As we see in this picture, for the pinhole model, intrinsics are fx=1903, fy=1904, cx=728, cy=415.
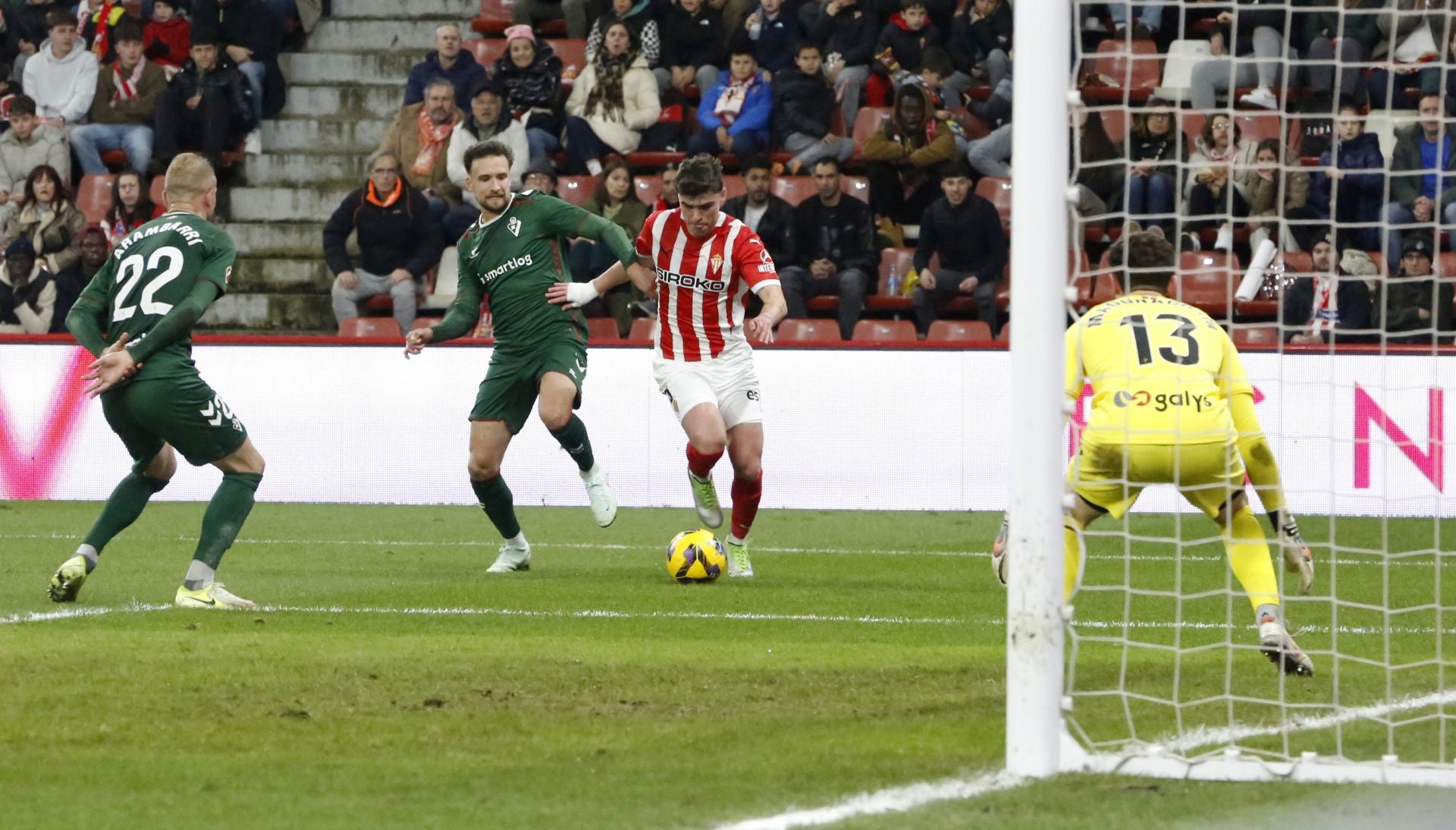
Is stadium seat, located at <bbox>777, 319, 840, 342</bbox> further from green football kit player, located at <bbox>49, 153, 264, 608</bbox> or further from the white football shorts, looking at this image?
green football kit player, located at <bbox>49, 153, 264, 608</bbox>

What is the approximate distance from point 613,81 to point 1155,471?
37.7ft

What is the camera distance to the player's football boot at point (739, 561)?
9.87m

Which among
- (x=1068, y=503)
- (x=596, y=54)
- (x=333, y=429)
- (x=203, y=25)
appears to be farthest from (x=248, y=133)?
(x=1068, y=503)

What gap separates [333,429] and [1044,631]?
10.7m

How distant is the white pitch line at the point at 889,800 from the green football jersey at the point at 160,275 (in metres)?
4.56

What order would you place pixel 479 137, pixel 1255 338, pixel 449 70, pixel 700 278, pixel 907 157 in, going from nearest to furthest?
pixel 700 278 → pixel 1255 338 → pixel 907 157 → pixel 479 137 → pixel 449 70

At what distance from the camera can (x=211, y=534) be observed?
324 inches

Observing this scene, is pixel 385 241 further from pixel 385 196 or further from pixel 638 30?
pixel 638 30

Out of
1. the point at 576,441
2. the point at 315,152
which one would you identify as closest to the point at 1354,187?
the point at 576,441

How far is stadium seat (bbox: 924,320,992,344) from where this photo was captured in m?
15.6

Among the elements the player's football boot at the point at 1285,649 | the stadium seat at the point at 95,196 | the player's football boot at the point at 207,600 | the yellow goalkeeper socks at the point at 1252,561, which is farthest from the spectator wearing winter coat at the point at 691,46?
the player's football boot at the point at 1285,649

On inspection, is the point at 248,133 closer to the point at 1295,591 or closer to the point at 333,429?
the point at 333,429

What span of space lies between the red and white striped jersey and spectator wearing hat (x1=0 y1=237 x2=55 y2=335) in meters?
9.21

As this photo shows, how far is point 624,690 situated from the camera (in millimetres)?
6070
